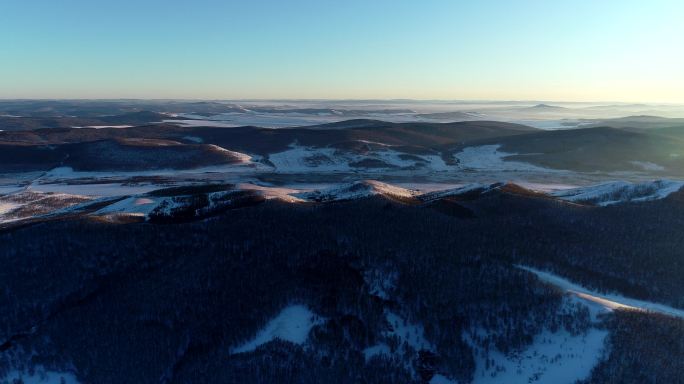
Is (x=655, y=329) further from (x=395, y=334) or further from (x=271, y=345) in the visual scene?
(x=271, y=345)

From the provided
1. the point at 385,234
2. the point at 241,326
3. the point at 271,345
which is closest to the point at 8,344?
the point at 241,326

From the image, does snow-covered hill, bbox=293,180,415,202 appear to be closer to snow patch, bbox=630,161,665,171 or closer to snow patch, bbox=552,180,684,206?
snow patch, bbox=552,180,684,206

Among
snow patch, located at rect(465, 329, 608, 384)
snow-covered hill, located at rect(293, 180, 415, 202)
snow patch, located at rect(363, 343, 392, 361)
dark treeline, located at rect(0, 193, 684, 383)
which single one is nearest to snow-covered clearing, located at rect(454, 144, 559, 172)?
snow-covered hill, located at rect(293, 180, 415, 202)

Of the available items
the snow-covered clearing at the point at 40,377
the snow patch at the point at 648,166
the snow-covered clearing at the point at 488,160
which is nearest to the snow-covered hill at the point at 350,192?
the snow-covered clearing at the point at 40,377

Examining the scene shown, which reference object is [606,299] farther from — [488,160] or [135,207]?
[488,160]

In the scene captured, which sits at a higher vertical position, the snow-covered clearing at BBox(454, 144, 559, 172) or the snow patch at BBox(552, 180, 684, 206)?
the snow patch at BBox(552, 180, 684, 206)

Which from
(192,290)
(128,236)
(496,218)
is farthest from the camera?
(496,218)
